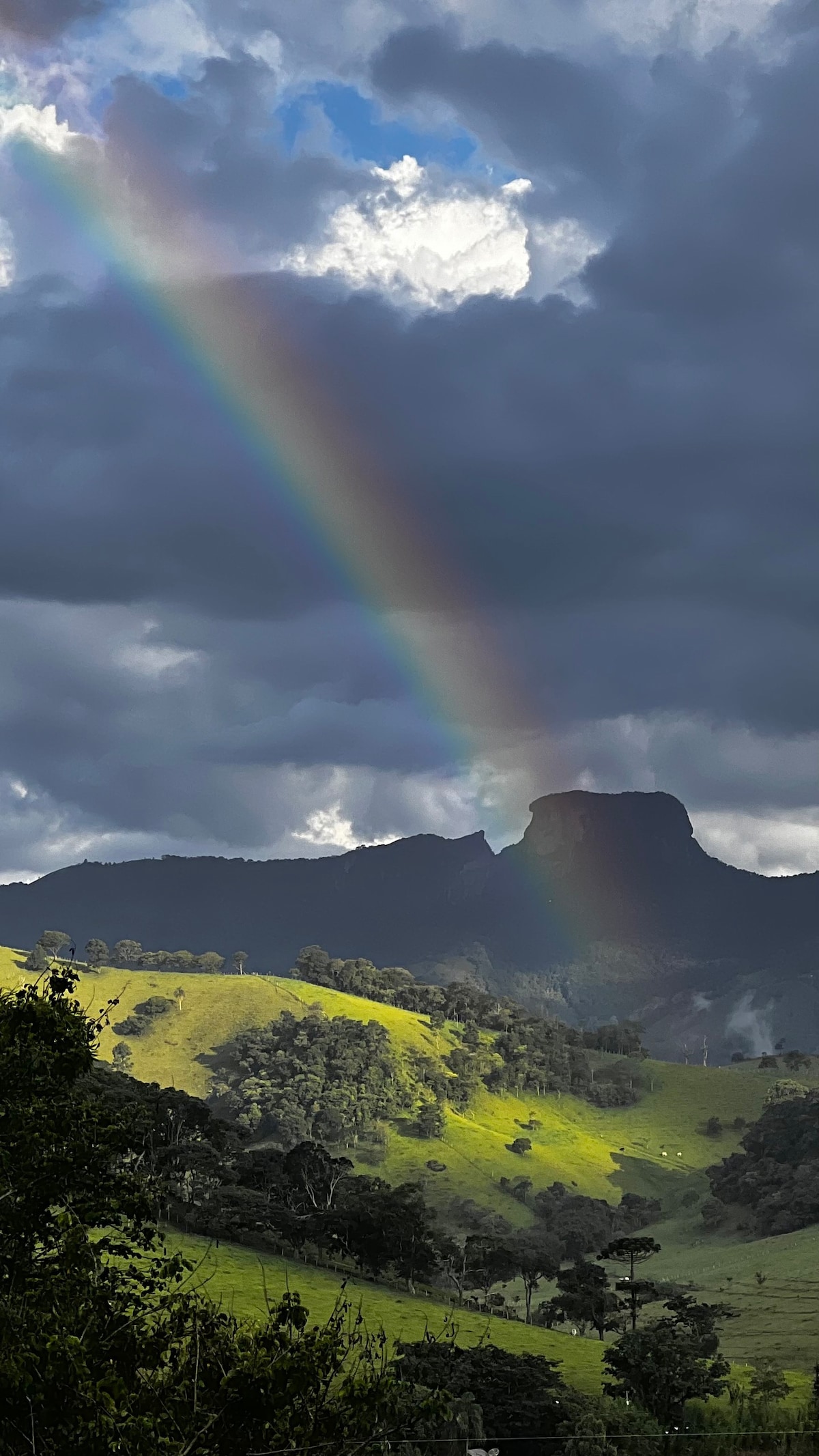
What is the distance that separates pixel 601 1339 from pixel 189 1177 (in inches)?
1808

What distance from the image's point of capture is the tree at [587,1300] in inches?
4887

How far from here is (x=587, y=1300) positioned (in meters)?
125

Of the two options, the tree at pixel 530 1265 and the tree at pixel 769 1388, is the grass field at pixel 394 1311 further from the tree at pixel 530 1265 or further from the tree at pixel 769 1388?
the tree at pixel 530 1265

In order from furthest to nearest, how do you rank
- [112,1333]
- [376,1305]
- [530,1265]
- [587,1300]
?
[530,1265] → [587,1300] → [376,1305] → [112,1333]

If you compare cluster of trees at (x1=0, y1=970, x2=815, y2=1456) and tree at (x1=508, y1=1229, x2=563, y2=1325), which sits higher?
cluster of trees at (x1=0, y1=970, x2=815, y2=1456)

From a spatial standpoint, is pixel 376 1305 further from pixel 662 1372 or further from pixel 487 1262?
pixel 662 1372

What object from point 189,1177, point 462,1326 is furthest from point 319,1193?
point 462,1326

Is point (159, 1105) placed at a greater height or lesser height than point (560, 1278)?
greater

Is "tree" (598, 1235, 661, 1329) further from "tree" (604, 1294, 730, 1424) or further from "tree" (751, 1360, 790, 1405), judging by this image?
"tree" (604, 1294, 730, 1424)

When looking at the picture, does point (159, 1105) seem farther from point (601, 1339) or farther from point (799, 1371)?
point (799, 1371)

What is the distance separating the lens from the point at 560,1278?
132875mm

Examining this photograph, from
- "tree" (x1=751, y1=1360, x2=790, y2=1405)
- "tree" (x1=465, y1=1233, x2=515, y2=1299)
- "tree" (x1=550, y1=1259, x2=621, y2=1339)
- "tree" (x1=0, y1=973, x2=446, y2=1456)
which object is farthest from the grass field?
"tree" (x1=0, y1=973, x2=446, y2=1456)

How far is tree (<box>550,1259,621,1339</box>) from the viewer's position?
124 meters

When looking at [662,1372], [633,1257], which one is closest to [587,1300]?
[633,1257]
